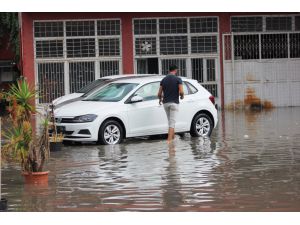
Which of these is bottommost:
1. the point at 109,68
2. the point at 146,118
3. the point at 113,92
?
the point at 146,118

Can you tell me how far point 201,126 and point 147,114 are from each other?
5.39ft

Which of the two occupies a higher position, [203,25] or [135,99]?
[203,25]

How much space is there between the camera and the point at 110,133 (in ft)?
58.5

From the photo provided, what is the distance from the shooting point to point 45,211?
9602 millimetres

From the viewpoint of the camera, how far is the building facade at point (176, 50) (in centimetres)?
3028

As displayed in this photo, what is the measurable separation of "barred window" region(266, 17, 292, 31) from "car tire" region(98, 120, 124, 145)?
14.8 metres

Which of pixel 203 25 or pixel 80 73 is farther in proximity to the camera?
pixel 203 25

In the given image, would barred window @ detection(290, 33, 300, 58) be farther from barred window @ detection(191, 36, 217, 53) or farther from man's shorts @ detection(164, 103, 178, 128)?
man's shorts @ detection(164, 103, 178, 128)

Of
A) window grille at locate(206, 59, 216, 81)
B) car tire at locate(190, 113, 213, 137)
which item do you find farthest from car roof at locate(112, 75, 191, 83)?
window grille at locate(206, 59, 216, 81)

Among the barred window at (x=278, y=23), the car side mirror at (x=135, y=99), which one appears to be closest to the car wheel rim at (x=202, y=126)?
the car side mirror at (x=135, y=99)

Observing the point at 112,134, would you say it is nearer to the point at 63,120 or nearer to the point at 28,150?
the point at 63,120

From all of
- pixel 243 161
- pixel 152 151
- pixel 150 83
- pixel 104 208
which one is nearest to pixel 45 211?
pixel 104 208

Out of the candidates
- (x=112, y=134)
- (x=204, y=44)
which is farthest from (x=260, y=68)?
(x=112, y=134)

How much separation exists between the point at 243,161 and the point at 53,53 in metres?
17.1
